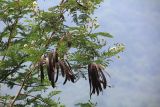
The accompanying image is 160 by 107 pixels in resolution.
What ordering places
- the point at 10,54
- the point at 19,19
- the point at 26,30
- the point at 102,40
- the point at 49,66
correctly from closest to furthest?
the point at 49,66 < the point at 102,40 < the point at 10,54 < the point at 19,19 < the point at 26,30

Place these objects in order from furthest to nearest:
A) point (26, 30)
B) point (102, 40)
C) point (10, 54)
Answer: point (26, 30)
point (10, 54)
point (102, 40)

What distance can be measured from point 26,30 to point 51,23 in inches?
95.1

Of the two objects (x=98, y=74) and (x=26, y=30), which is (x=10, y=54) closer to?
(x=26, y=30)

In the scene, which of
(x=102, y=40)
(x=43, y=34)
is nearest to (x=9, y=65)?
(x=43, y=34)

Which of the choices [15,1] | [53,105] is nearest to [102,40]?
[15,1]

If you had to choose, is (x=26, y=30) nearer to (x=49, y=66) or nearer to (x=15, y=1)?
(x=15, y=1)

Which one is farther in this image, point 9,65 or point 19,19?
point 19,19

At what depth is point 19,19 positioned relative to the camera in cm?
893

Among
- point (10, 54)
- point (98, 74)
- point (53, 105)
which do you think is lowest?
point (53, 105)

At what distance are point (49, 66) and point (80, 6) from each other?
2.51m

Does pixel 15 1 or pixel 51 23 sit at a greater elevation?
pixel 15 1

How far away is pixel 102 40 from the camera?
7.38 m

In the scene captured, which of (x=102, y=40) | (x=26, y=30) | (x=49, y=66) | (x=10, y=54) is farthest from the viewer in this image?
(x=26, y=30)

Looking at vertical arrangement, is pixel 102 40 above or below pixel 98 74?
above
